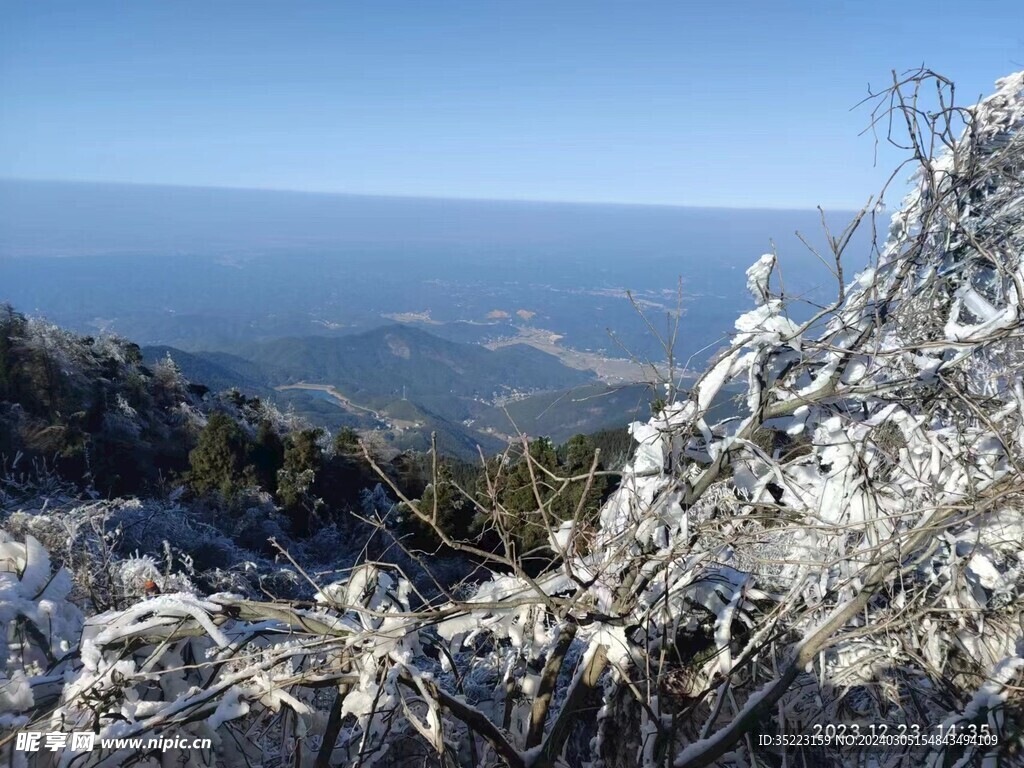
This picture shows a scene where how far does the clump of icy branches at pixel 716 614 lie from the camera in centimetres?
194

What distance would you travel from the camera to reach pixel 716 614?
2.43 metres

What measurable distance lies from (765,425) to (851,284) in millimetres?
597

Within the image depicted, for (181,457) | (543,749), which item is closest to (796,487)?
(543,749)

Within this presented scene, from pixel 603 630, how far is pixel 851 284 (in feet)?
5.02

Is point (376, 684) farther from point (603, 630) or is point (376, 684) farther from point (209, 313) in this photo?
point (209, 313)

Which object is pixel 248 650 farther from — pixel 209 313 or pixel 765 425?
pixel 209 313

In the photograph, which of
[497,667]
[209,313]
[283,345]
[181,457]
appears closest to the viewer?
[497,667]

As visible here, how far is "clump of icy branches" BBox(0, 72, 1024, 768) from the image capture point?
1.94m

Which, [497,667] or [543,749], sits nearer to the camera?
[543,749]

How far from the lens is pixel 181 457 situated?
14742mm

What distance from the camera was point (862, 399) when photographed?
7.82ft

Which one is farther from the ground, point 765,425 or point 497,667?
point 765,425

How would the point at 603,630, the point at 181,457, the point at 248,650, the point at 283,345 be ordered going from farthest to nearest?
1. the point at 283,345
2. the point at 181,457
3. the point at 603,630
4. the point at 248,650

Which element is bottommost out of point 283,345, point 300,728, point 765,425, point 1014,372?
point 283,345
